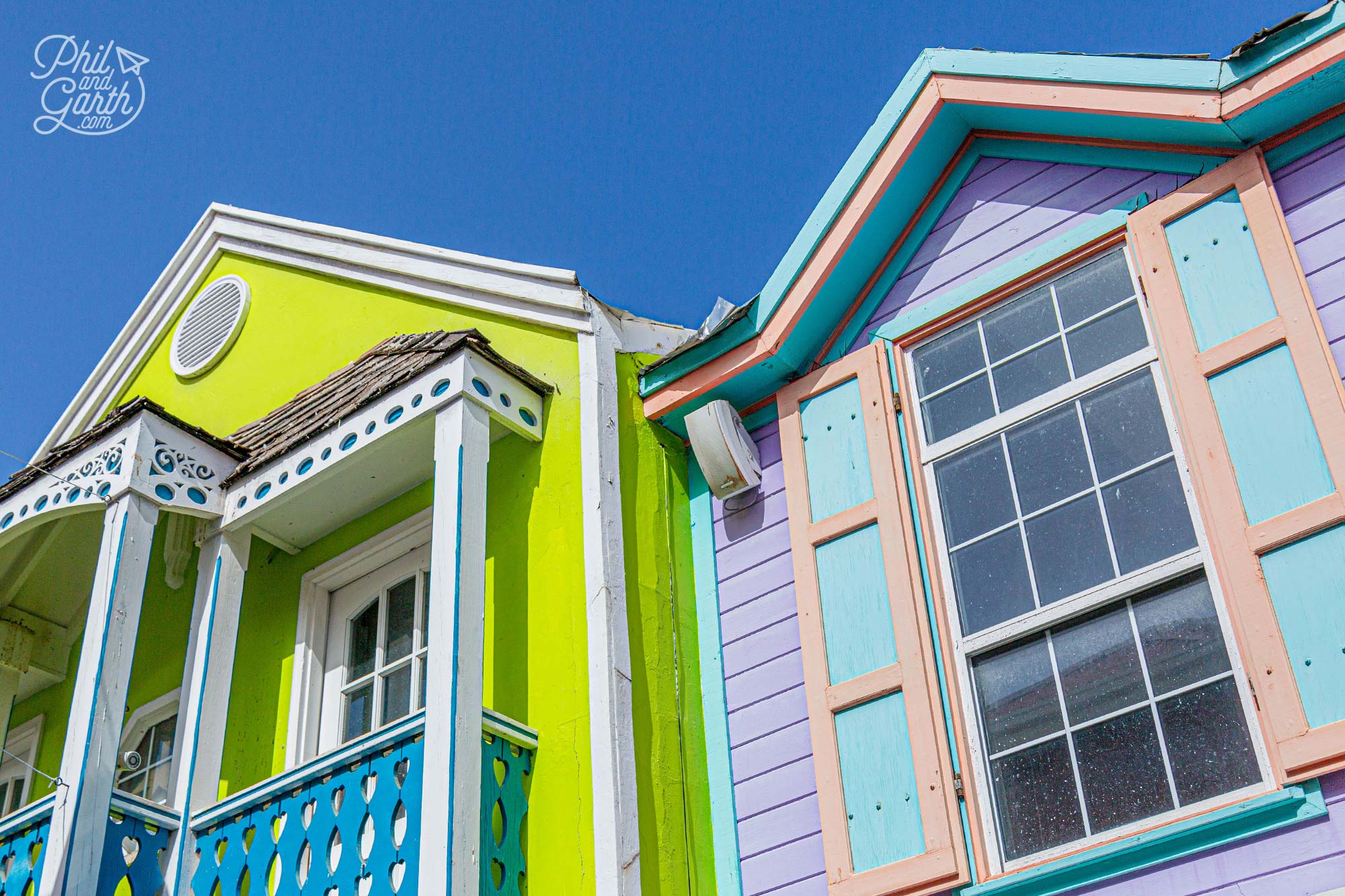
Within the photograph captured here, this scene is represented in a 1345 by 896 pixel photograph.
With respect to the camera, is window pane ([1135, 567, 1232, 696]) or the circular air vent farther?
the circular air vent

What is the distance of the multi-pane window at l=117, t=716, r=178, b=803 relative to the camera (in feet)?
25.5

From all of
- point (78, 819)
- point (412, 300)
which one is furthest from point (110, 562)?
point (412, 300)

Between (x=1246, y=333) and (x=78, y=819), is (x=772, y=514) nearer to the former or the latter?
(x=1246, y=333)

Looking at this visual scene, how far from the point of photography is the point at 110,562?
21.3ft

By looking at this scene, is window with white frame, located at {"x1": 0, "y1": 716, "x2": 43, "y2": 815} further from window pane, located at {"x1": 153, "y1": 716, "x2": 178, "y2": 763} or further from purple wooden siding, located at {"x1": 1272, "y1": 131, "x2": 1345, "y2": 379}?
purple wooden siding, located at {"x1": 1272, "y1": 131, "x2": 1345, "y2": 379}

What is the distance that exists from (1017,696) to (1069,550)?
0.58 metres

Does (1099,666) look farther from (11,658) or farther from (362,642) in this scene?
(11,658)

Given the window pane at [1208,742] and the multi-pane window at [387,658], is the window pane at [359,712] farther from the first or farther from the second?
the window pane at [1208,742]

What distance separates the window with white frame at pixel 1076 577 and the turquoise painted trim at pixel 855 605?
269mm

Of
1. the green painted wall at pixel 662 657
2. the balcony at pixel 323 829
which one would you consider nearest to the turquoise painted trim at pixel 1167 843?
the green painted wall at pixel 662 657

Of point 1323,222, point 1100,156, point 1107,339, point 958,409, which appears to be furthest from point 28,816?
point 1323,222

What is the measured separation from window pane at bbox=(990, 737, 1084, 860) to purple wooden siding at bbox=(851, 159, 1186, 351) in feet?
6.93

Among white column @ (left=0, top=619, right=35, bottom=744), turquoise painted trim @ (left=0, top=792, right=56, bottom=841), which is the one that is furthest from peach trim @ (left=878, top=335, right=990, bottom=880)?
white column @ (left=0, top=619, right=35, bottom=744)

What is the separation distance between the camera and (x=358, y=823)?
562cm
